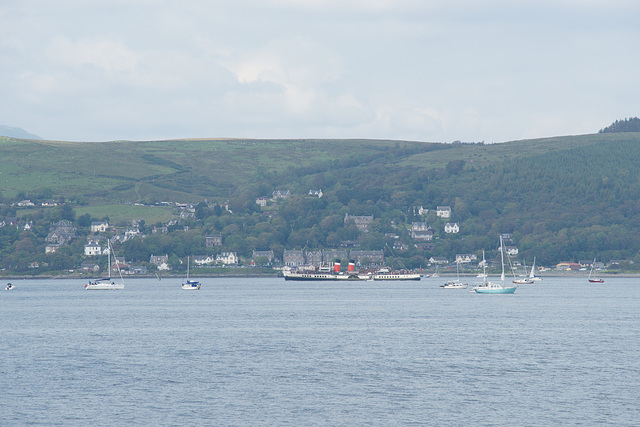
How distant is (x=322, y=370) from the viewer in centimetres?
4269

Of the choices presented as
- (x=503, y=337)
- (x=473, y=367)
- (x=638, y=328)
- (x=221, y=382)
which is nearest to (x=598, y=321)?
(x=638, y=328)

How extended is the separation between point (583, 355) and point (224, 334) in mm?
25442

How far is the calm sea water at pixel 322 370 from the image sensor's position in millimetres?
32844

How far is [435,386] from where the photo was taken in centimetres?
3806

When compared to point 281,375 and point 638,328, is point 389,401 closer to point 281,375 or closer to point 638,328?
point 281,375

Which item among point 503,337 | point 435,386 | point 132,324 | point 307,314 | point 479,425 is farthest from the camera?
point 307,314

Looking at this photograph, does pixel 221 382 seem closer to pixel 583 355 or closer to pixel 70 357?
pixel 70 357

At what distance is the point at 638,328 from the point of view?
6366 centimetres

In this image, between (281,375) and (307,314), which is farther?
(307,314)

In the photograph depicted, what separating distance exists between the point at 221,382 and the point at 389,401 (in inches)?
349

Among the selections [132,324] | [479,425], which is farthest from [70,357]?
[479,425]

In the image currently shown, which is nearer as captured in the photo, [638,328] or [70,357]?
[70,357]

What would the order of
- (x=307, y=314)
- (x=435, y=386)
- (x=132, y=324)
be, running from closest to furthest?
(x=435, y=386) < (x=132, y=324) < (x=307, y=314)

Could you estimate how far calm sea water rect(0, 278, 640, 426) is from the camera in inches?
1293
